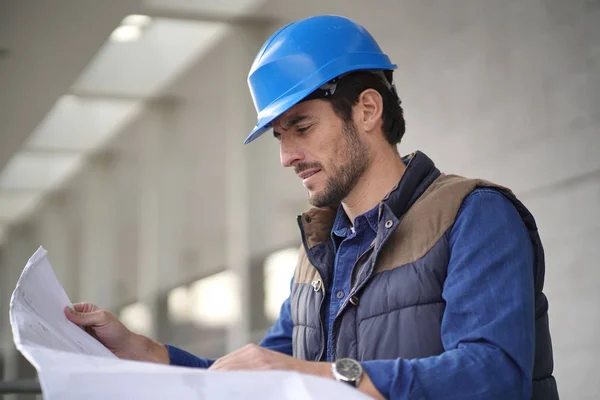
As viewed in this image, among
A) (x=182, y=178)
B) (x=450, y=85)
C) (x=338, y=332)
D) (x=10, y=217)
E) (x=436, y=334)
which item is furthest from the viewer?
(x=10, y=217)

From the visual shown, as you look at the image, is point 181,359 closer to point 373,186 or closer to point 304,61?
point 373,186

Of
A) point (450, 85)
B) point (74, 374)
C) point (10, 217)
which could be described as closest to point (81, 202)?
point (10, 217)

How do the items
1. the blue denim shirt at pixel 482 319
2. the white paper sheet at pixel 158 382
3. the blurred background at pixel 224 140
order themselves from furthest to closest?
the blurred background at pixel 224 140, the blue denim shirt at pixel 482 319, the white paper sheet at pixel 158 382

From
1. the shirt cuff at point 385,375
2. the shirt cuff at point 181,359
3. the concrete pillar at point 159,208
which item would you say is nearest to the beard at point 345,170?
the shirt cuff at point 181,359

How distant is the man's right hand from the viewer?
212 centimetres

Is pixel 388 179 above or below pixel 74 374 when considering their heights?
above

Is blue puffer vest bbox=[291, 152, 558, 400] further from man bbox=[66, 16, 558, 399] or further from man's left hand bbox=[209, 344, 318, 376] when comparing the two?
man's left hand bbox=[209, 344, 318, 376]

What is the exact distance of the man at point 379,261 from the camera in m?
1.71

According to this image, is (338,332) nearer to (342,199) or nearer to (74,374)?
(342,199)

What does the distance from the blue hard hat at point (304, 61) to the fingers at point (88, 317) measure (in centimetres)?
58

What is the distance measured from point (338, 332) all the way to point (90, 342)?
54 cm

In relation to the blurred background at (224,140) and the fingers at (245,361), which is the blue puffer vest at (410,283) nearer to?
the fingers at (245,361)

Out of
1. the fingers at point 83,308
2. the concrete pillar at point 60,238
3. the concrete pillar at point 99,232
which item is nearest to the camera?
the fingers at point 83,308

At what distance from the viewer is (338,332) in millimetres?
2105
